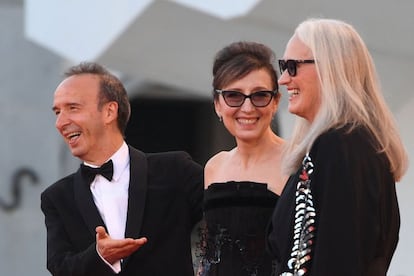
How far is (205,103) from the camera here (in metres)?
15.9

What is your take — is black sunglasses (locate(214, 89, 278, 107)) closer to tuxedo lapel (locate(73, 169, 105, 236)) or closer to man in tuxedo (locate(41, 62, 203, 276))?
man in tuxedo (locate(41, 62, 203, 276))

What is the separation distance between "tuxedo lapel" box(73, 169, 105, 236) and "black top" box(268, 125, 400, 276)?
115 cm

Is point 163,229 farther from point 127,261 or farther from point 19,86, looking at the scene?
point 19,86

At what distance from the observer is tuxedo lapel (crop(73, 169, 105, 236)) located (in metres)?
4.38

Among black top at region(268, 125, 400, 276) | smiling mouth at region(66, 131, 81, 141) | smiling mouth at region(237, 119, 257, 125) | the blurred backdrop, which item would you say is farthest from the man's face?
the blurred backdrop

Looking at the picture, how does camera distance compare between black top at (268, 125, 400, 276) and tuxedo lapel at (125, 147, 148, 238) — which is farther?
tuxedo lapel at (125, 147, 148, 238)

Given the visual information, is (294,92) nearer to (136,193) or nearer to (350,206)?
(350,206)

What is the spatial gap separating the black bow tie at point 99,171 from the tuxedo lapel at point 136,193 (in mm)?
88

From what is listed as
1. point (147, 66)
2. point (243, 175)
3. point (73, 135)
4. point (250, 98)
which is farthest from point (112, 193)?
point (147, 66)

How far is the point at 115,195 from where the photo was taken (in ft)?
14.6

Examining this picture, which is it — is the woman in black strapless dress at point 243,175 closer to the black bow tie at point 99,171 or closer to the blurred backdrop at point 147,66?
the black bow tie at point 99,171

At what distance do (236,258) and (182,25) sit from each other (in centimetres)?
446

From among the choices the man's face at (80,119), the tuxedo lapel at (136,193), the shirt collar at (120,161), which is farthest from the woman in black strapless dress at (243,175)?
the man's face at (80,119)

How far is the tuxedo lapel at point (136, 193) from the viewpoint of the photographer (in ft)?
14.3
